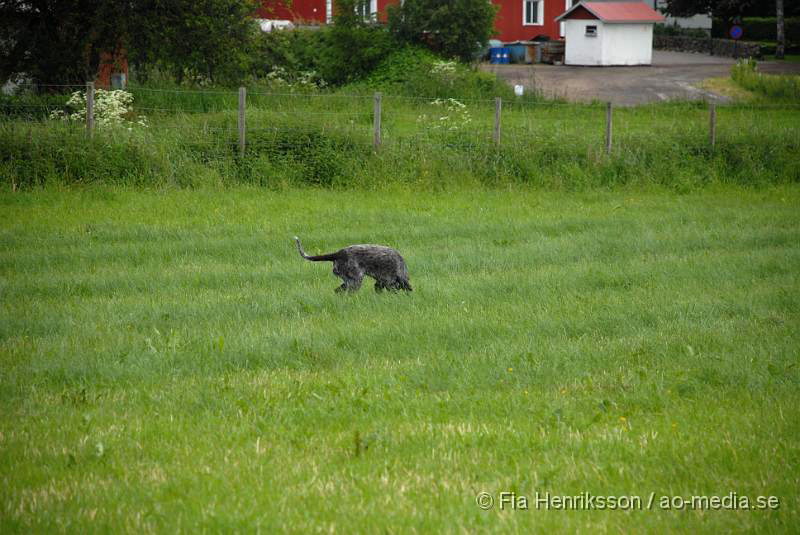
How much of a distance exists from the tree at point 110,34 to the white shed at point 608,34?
26661 mm

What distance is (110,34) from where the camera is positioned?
25625mm

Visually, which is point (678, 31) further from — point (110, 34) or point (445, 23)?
point (110, 34)

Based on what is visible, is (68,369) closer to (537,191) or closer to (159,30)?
(537,191)

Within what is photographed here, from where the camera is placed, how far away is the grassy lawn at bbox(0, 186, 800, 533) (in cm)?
557

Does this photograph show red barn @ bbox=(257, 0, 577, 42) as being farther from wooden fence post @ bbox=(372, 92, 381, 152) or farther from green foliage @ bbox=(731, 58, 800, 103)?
wooden fence post @ bbox=(372, 92, 381, 152)

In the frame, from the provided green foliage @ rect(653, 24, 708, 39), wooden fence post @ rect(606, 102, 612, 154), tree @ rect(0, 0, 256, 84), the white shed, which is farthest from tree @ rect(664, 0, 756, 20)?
tree @ rect(0, 0, 256, 84)

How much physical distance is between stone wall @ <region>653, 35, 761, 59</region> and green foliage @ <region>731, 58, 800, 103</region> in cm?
1428

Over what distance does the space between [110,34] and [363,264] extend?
17529mm

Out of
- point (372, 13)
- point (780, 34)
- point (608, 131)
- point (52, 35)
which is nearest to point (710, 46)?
point (780, 34)

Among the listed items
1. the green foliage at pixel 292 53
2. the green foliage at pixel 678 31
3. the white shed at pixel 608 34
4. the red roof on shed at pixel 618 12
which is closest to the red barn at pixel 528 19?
the white shed at pixel 608 34

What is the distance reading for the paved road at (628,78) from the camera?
3769 centimetres

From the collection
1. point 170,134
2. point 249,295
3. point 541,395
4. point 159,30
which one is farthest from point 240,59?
point 541,395

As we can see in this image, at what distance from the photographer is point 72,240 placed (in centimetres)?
1459

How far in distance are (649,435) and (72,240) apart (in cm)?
1050
